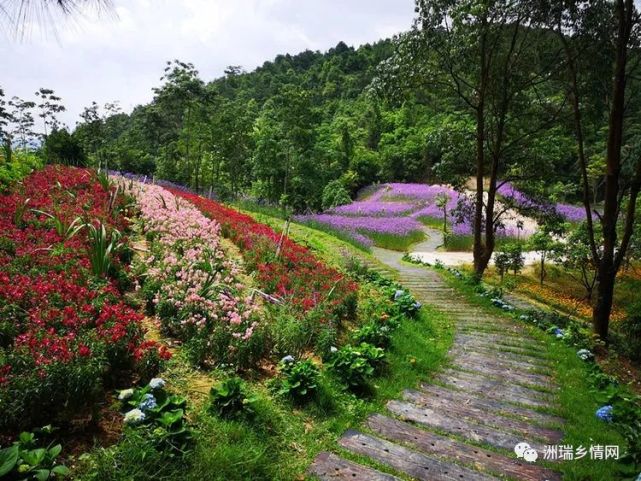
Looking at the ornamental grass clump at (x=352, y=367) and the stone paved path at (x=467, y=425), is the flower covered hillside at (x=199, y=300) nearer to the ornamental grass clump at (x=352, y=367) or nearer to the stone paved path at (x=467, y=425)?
the ornamental grass clump at (x=352, y=367)

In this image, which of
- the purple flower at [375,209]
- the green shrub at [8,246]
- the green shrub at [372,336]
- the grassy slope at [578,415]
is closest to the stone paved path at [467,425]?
the grassy slope at [578,415]

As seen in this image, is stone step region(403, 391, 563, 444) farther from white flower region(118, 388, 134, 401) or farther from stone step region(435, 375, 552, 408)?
white flower region(118, 388, 134, 401)

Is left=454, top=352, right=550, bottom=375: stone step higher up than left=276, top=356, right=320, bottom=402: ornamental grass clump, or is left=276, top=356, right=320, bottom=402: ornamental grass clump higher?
left=276, top=356, right=320, bottom=402: ornamental grass clump

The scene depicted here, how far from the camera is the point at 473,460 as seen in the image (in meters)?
3.23

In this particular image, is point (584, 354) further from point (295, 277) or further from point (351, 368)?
point (295, 277)

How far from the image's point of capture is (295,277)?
21.8 ft

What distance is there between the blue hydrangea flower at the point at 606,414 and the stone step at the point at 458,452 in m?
1.25

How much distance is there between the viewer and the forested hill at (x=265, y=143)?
789 inches

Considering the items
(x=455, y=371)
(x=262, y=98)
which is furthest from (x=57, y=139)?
(x=262, y=98)

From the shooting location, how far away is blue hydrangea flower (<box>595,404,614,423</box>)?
396cm

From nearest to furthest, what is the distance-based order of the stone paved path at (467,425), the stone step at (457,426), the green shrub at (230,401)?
the stone paved path at (467,425), the green shrub at (230,401), the stone step at (457,426)

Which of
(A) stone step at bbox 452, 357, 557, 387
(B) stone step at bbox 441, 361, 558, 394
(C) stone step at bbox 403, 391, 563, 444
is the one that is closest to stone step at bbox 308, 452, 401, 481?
(C) stone step at bbox 403, 391, 563, 444

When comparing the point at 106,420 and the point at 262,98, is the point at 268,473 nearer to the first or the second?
the point at 106,420

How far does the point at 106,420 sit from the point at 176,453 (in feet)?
2.13
